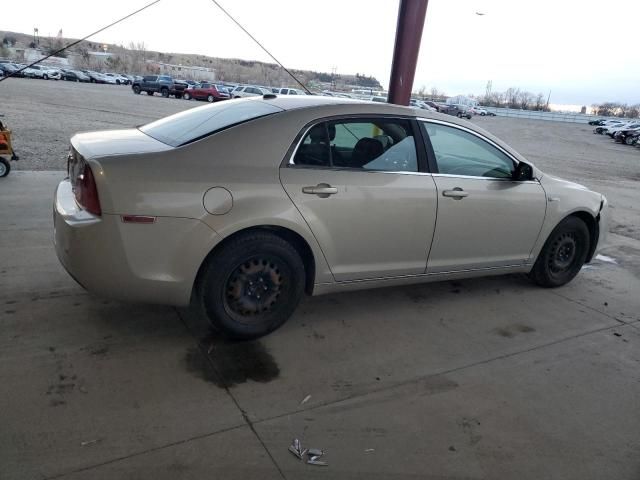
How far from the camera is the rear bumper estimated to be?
306cm

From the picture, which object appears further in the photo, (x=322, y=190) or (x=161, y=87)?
(x=161, y=87)

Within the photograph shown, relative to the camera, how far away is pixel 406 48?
6699 millimetres

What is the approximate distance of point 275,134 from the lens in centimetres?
351

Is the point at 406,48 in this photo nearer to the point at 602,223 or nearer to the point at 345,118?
the point at 602,223

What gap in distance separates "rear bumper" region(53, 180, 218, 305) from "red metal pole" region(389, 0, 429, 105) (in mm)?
4515

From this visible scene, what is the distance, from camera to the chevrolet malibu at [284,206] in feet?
10.2

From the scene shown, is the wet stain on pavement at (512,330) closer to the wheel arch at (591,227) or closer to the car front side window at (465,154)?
the car front side window at (465,154)

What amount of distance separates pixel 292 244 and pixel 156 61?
145 m

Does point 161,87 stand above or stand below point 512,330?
above

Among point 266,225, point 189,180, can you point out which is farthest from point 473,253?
point 189,180

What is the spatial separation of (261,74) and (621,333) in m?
130

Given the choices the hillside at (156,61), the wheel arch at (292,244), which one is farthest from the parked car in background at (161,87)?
the wheel arch at (292,244)

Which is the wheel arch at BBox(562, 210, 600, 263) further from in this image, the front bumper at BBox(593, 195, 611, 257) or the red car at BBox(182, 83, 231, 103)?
the red car at BBox(182, 83, 231, 103)

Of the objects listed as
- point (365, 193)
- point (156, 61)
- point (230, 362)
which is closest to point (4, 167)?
point (230, 362)
